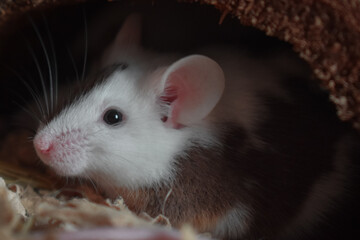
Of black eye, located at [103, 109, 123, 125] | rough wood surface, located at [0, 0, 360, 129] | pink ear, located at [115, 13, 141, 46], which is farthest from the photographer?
pink ear, located at [115, 13, 141, 46]

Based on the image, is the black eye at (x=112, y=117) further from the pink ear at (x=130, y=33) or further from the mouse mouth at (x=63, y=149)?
the pink ear at (x=130, y=33)

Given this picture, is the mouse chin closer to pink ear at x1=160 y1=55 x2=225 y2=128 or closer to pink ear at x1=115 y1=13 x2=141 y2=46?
pink ear at x1=160 y1=55 x2=225 y2=128

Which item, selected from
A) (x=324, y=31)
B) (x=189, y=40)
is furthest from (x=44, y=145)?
(x=324, y=31)

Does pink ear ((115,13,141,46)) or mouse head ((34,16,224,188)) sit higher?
pink ear ((115,13,141,46))

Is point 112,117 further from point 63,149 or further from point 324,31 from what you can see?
point 324,31

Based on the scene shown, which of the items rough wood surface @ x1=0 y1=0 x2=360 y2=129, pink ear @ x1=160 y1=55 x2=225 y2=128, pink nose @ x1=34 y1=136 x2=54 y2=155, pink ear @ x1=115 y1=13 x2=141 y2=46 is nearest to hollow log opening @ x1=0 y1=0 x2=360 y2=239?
rough wood surface @ x1=0 y1=0 x2=360 y2=129

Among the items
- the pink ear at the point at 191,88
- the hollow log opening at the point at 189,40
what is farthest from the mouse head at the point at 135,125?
the hollow log opening at the point at 189,40

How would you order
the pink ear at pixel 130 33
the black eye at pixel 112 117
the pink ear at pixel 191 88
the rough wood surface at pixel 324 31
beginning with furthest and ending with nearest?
the pink ear at pixel 130 33
the black eye at pixel 112 117
the pink ear at pixel 191 88
the rough wood surface at pixel 324 31
